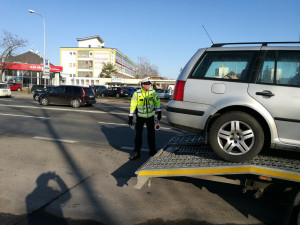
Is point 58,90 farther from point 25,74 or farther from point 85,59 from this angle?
point 85,59

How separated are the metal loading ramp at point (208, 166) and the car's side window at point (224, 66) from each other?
3.67 feet

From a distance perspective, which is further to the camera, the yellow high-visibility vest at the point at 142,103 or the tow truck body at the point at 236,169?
the yellow high-visibility vest at the point at 142,103

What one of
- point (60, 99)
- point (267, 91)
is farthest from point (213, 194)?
point (60, 99)

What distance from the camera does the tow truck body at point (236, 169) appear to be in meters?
2.69

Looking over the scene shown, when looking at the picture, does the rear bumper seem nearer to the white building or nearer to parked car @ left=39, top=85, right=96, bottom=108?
parked car @ left=39, top=85, right=96, bottom=108

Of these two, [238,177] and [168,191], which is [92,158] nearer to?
[168,191]

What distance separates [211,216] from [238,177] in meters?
0.60

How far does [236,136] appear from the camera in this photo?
3.23 meters

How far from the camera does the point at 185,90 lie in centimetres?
364

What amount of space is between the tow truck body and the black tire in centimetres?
13

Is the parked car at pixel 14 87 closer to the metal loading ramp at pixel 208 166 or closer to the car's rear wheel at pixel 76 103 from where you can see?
the car's rear wheel at pixel 76 103

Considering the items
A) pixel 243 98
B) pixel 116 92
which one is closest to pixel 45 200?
pixel 243 98

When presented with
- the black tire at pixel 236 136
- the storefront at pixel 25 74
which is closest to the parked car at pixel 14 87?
the storefront at pixel 25 74

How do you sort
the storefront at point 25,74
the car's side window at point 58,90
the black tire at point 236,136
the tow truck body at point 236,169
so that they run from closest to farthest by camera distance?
the tow truck body at point 236,169 → the black tire at point 236,136 → the car's side window at point 58,90 → the storefront at point 25,74
